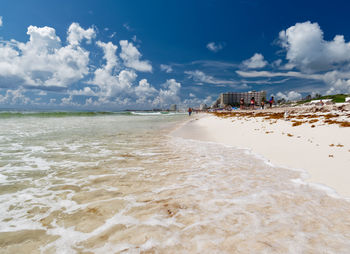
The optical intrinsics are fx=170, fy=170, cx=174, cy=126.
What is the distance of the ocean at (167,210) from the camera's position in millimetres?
2289

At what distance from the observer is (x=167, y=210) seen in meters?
3.08

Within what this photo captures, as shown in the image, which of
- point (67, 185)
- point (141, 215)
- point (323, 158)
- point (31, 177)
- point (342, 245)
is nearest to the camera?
point (342, 245)

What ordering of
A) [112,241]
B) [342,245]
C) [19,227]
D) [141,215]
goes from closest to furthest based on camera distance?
[342,245], [112,241], [19,227], [141,215]

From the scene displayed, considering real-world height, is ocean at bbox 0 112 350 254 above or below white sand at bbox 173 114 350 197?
below

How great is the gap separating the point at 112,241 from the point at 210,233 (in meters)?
1.40

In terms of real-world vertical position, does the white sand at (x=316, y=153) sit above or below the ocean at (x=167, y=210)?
above

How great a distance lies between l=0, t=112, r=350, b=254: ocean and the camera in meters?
2.29

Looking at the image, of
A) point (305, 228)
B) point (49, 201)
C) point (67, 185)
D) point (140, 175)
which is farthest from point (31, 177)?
point (305, 228)

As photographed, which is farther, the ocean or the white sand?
the white sand

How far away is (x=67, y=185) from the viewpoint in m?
4.23

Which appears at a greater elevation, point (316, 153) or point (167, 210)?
point (316, 153)

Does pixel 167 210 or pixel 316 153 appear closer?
pixel 167 210

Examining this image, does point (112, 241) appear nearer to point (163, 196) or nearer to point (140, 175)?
point (163, 196)

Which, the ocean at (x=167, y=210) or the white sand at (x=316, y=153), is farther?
the white sand at (x=316, y=153)
